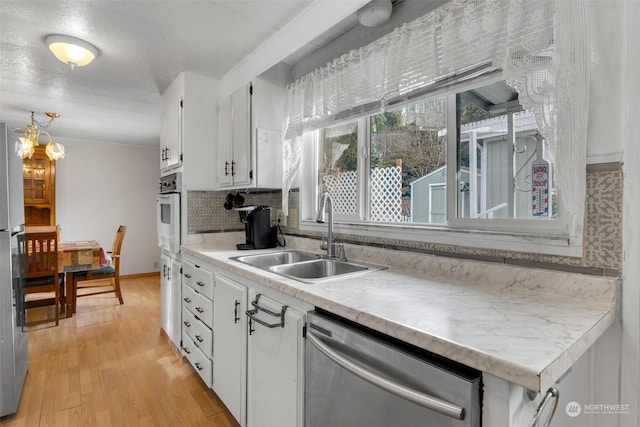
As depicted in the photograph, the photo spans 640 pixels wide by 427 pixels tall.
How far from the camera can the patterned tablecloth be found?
11.0ft

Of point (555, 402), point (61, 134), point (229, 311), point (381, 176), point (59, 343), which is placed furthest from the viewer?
point (61, 134)

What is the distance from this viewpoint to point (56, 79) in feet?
8.65

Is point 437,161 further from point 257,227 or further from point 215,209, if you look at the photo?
point 215,209

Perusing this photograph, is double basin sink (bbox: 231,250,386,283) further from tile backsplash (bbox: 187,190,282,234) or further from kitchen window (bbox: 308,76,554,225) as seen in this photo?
tile backsplash (bbox: 187,190,282,234)

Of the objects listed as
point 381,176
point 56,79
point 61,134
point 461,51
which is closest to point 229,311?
point 381,176

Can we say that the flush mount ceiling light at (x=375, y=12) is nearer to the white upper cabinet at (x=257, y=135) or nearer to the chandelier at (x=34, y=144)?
the white upper cabinet at (x=257, y=135)

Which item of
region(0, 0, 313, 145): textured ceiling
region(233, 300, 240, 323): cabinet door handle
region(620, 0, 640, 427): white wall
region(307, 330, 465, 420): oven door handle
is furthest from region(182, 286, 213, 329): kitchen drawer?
region(620, 0, 640, 427): white wall

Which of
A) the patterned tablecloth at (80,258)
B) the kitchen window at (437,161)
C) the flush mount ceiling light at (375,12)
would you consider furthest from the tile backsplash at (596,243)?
the patterned tablecloth at (80,258)

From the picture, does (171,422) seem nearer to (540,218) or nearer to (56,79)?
(540,218)

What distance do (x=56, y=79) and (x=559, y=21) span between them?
11.0 ft

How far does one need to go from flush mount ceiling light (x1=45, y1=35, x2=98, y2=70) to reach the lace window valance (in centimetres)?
175

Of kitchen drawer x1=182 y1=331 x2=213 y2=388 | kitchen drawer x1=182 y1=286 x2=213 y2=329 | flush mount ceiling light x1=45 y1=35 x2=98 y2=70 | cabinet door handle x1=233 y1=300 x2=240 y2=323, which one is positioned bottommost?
Result: kitchen drawer x1=182 y1=331 x2=213 y2=388

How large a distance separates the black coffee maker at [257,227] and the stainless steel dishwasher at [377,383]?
124 cm

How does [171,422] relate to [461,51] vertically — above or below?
below
